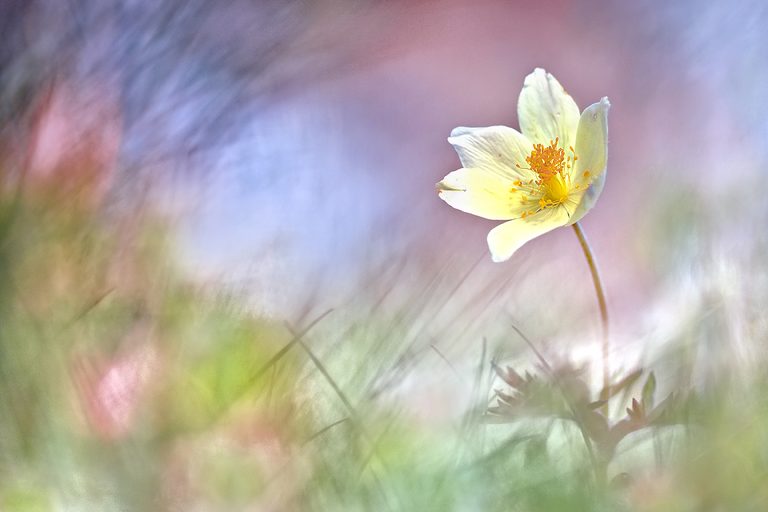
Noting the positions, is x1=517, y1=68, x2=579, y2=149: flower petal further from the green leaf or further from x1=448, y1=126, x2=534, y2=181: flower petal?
the green leaf

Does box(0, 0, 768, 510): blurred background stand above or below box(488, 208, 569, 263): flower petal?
above

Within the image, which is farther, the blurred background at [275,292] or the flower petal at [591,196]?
the flower petal at [591,196]

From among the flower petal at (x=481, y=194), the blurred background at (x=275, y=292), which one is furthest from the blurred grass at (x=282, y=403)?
the flower petal at (x=481, y=194)

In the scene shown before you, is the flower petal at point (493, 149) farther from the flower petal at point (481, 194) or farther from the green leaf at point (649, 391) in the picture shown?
the green leaf at point (649, 391)

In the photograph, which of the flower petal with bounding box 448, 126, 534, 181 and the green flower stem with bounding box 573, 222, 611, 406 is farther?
the flower petal with bounding box 448, 126, 534, 181

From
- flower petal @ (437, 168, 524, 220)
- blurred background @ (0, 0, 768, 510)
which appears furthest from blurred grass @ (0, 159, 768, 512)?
flower petal @ (437, 168, 524, 220)

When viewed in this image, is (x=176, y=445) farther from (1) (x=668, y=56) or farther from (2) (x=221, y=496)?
(1) (x=668, y=56)
